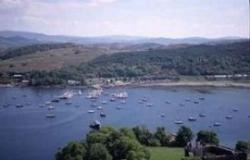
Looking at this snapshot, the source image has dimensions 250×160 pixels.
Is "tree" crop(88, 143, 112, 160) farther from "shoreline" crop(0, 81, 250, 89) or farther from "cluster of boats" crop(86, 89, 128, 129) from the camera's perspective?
"shoreline" crop(0, 81, 250, 89)

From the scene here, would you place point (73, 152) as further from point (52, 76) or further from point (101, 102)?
point (52, 76)

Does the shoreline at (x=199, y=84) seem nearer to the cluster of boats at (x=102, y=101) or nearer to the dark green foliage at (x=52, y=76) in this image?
the dark green foliage at (x=52, y=76)

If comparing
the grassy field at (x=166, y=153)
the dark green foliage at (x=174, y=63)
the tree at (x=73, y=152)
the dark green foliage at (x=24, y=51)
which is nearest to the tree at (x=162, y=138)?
Answer: the grassy field at (x=166, y=153)

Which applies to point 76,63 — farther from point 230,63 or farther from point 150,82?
point 230,63

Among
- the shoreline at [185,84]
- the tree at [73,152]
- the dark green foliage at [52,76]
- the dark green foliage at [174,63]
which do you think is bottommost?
the shoreline at [185,84]

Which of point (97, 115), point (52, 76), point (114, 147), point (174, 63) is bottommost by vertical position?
point (97, 115)

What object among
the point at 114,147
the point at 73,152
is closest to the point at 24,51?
the point at 114,147
